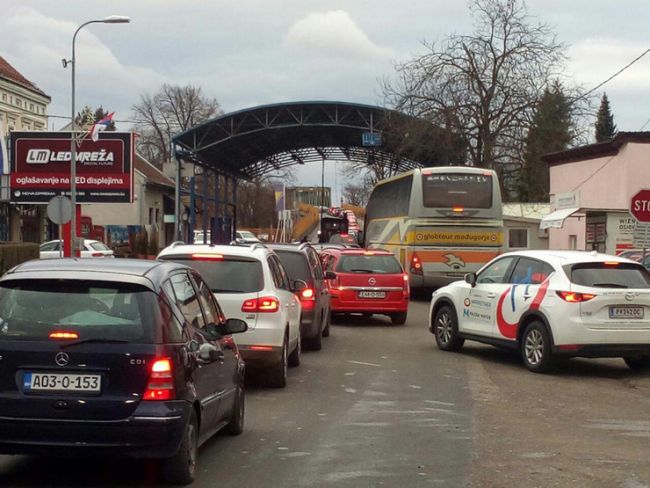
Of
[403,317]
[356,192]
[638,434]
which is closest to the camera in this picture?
[638,434]

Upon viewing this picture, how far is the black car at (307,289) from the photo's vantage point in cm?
1484

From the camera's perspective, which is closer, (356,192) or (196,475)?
(196,475)

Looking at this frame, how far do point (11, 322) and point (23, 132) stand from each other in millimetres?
41875

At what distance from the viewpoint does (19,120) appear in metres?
60.2

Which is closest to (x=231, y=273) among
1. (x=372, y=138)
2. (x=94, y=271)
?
(x=94, y=271)

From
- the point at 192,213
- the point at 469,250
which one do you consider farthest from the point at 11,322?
the point at 192,213

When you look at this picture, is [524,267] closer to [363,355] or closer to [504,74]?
[363,355]

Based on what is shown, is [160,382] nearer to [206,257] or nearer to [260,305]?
[260,305]

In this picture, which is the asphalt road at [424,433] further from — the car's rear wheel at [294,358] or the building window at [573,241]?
the building window at [573,241]

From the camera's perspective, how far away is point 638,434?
8789 millimetres

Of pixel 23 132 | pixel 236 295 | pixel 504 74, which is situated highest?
pixel 504 74

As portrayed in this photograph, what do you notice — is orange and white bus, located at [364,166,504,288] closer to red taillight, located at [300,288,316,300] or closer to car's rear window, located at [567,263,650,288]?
red taillight, located at [300,288,316,300]

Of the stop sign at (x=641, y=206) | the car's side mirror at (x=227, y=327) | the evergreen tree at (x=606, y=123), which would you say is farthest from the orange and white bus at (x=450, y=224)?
the evergreen tree at (x=606, y=123)

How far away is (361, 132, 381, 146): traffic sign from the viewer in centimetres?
4831
